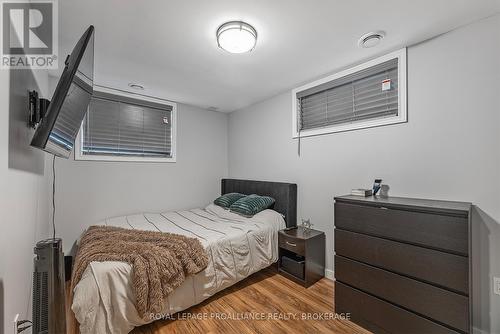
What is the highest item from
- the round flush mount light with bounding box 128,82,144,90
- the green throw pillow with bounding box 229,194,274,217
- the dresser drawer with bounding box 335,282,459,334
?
the round flush mount light with bounding box 128,82,144,90

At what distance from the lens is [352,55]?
2184 mm

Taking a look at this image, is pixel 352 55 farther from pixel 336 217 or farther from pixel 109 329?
pixel 109 329

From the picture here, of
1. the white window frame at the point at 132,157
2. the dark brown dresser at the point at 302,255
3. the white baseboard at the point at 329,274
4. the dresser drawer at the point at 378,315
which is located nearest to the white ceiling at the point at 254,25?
the white window frame at the point at 132,157

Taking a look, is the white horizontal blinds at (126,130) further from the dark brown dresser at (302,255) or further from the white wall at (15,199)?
the dark brown dresser at (302,255)

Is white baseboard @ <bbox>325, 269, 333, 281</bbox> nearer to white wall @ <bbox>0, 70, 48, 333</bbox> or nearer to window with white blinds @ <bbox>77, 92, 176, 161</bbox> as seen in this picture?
white wall @ <bbox>0, 70, 48, 333</bbox>

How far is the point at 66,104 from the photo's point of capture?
1.07m

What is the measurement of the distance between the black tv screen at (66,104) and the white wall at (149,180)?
1.86 meters

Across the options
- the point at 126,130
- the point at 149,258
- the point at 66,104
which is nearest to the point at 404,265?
the point at 149,258

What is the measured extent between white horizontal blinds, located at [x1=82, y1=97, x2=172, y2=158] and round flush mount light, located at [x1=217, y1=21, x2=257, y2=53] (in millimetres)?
2197

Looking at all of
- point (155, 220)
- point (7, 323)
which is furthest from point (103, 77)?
point (7, 323)

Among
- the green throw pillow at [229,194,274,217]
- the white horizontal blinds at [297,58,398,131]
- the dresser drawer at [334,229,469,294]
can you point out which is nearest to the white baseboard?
the dresser drawer at [334,229,469,294]

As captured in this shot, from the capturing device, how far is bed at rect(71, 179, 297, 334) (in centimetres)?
156

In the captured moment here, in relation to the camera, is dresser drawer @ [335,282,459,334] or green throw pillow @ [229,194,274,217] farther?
green throw pillow @ [229,194,274,217]

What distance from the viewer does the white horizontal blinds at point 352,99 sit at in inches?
85.8
